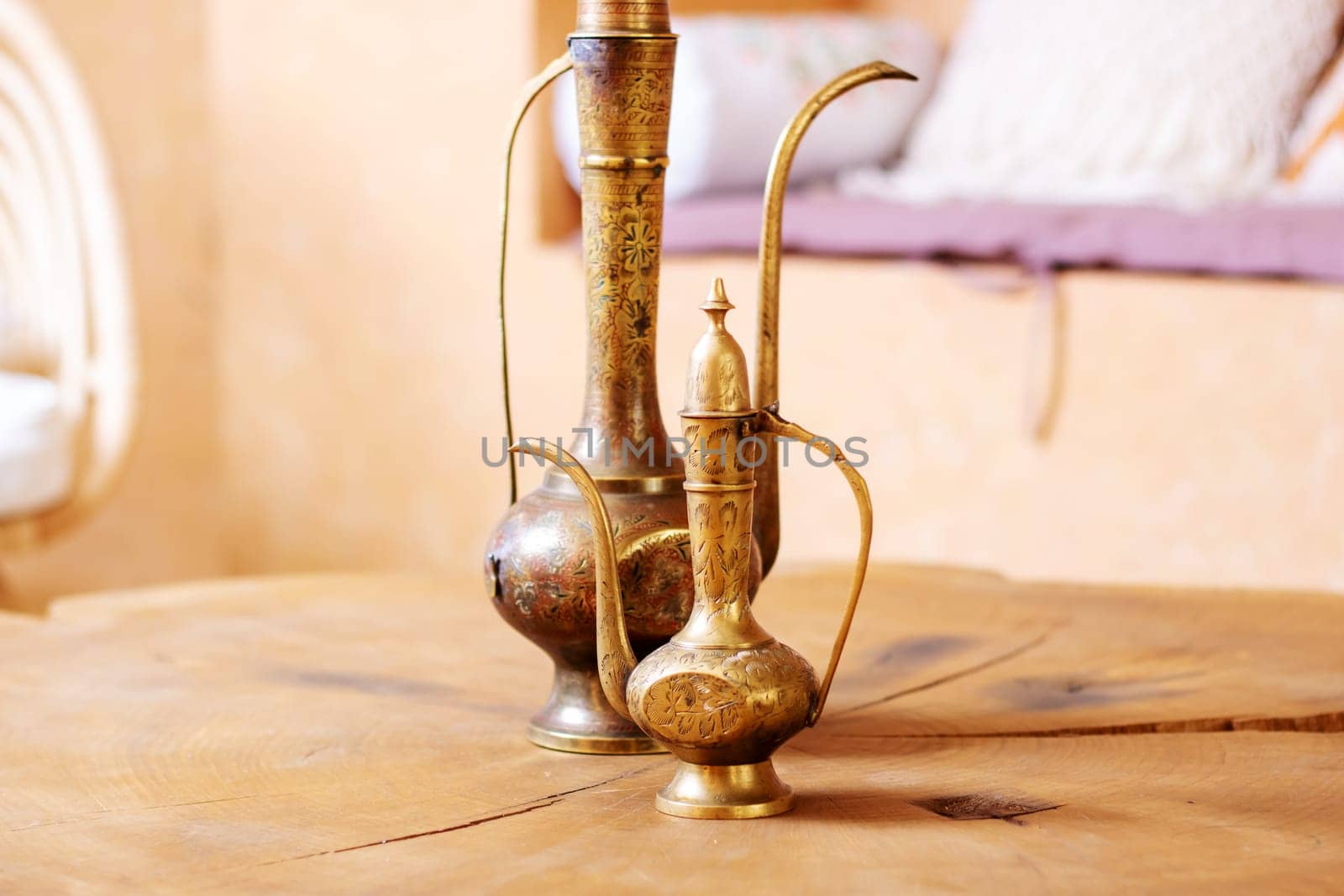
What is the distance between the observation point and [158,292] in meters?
2.63

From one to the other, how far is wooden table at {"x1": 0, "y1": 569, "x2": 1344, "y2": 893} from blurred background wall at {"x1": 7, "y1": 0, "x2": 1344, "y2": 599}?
717mm

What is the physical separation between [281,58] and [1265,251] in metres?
1.48

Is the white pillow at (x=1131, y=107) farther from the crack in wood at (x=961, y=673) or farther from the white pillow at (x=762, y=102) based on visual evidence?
the crack in wood at (x=961, y=673)

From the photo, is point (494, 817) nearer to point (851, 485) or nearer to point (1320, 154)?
point (851, 485)

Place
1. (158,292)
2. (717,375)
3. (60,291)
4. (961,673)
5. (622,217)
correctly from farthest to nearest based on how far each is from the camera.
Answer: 1. (158,292)
2. (60,291)
3. (961,673)
4. (622,217)
5. (717,375)

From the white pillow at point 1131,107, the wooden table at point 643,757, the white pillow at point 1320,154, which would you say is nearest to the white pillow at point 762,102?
the white pillow at point 1131,107

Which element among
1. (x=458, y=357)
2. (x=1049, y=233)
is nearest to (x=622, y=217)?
(x=1049, y=233)

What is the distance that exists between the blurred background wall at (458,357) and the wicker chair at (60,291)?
0.09 metres

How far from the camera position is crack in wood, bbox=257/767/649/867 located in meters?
0.62

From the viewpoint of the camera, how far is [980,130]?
2348 millimetres

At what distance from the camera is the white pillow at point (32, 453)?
1.74 meters

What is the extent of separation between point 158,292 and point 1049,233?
4.69ft

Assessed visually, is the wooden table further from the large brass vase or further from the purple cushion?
the purple cushion

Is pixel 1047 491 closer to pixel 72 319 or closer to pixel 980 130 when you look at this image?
pixel 980 130
